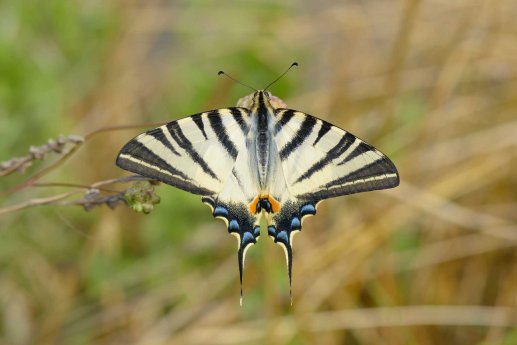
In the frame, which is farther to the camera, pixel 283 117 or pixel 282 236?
pixel 283 117

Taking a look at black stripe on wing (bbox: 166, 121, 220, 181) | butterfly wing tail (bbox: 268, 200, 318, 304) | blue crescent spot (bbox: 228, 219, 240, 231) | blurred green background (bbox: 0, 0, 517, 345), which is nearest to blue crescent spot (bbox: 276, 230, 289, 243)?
butterfly wing tail (bbox: 268, 200, 318, 304)

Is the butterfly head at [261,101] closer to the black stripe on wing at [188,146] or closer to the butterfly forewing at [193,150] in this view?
the butterfly forewing at [193,150]

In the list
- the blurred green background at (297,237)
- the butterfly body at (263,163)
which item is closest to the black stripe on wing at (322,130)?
the butterfly body at (263,163)

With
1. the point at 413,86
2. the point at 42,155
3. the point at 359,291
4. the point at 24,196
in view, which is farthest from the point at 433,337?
the point at 42,155

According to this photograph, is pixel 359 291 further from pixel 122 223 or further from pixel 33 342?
pixel 33 342

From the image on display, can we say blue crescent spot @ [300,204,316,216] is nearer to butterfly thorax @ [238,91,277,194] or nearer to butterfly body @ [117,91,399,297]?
butterfly body @ [117,91,399,297]

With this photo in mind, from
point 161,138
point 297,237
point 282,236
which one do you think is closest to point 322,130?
point 282,236

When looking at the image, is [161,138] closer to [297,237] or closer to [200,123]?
[200,123]
